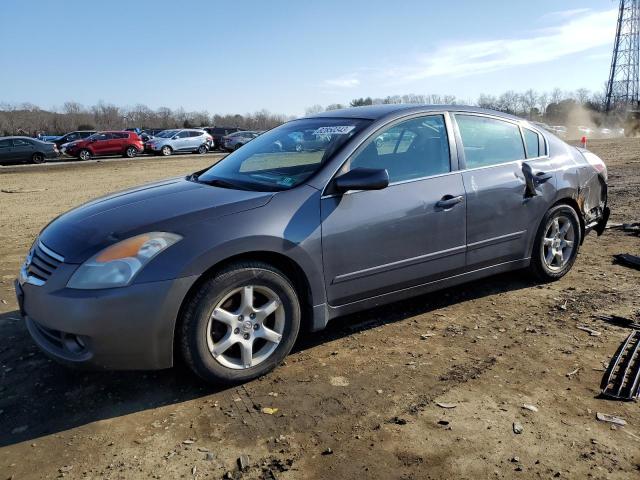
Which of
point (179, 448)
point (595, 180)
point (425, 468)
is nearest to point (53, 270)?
point (179, 448)

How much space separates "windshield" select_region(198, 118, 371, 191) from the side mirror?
10.1 inches

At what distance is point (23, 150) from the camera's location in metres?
27.8

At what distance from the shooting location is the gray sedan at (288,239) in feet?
9.85

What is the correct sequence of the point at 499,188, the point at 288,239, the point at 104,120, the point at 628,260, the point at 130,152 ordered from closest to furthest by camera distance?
the point at 288,239
the point at 499,188
the point at 628,260
the point at 130,152
the point at 104,120

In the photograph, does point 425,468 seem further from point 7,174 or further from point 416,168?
point 7,174

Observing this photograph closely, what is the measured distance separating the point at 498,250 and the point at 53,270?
3380mm

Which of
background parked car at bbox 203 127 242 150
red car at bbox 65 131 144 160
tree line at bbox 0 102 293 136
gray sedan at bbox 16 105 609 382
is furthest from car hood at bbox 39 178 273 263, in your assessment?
tree line at bbox 0 102 293 136

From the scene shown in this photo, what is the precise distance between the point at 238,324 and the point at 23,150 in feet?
96.2

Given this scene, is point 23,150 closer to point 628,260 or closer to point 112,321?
point 112,321

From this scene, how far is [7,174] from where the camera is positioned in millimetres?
21297

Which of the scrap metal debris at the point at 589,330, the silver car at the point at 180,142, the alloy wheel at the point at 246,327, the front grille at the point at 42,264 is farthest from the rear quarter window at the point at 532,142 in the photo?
the silver car at the point at 180,142

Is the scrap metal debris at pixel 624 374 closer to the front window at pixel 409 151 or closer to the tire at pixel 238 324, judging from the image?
the front window at pixel 409 151

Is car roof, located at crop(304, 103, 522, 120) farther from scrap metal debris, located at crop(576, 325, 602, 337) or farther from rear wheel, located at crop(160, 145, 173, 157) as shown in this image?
rear wheel, located at crop(160, 145, 173, 157)

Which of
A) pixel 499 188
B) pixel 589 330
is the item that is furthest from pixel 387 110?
pixel 589 330
